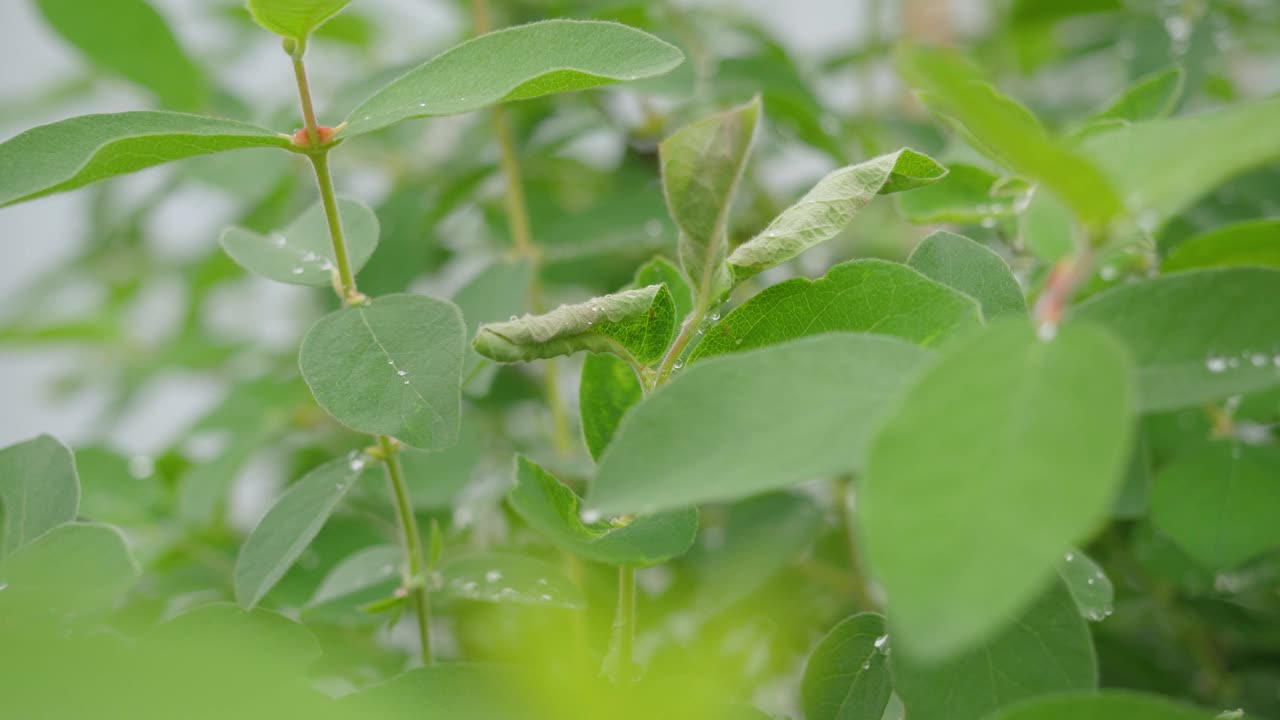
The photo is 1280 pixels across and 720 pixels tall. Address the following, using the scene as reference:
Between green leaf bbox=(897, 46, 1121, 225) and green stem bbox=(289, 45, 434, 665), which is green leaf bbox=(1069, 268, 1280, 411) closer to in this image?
green leaf bbox=(897, 46, 1121, 225)

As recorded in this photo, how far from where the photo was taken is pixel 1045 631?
0.26m

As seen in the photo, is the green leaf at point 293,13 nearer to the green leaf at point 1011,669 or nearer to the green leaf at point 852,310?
the green leaf at point 852,310

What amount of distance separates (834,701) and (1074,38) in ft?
3.53

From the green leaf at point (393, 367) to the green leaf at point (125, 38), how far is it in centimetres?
43

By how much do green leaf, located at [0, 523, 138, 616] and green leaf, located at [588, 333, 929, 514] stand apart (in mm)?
183

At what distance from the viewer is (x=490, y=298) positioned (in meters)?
0.48

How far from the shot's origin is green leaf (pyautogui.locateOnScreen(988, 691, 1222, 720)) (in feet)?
0.67


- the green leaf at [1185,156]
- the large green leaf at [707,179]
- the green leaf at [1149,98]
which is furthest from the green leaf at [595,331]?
the green leaf at [1149,98]

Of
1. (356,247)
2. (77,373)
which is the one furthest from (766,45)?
(77,373)

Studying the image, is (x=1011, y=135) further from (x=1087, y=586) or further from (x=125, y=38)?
(x=125, y=38)

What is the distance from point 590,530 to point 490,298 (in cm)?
21

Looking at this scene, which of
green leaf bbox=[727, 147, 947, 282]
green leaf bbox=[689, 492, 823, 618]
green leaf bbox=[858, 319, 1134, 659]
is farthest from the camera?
green leaf bbox=[689, 492, 823, 618]

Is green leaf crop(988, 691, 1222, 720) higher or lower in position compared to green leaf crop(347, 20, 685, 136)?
lower

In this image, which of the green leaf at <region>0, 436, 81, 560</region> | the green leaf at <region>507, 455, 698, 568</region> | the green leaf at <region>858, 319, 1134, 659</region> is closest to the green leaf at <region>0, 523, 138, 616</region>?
the green leaf at <region>0, 436, 81, 560</region>
